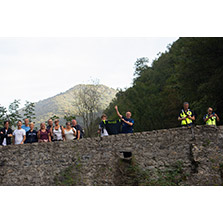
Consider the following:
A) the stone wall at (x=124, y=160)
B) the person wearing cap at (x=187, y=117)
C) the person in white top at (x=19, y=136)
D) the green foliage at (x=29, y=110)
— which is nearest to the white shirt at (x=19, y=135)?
the person in white top at (x=19, y=136)

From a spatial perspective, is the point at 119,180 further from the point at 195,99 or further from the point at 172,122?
the point at 172,122

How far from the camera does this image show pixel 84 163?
1188 cm

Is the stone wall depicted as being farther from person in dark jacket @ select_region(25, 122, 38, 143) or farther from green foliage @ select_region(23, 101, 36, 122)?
green foliage @ select_region(23, 101, 36, 122)

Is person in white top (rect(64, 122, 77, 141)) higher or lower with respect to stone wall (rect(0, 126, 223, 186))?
higher

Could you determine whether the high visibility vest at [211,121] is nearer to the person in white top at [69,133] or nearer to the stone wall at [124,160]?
the stone wall at [124,160]

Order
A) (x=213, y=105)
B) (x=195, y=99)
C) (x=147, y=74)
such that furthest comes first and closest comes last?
(x=147, y=74) < (x=195, y=99) < (x=213, y=105)

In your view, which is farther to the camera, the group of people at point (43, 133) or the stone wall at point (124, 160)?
the group of people at point (43, 133)

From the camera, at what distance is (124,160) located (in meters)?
11.6

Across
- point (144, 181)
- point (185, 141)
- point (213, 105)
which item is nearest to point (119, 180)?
point (144, 181)

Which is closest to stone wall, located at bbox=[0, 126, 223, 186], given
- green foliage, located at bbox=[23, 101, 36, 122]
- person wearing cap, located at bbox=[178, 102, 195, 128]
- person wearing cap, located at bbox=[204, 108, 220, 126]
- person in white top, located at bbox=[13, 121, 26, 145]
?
person in white top, located at bbox=[13, 121, 26, 145]

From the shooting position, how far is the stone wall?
36.6ft

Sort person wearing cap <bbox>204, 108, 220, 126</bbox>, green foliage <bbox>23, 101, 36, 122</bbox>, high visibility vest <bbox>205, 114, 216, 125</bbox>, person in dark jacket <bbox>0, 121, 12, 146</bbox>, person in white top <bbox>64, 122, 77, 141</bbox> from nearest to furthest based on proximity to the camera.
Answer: person wearing cap <bbox>204, 108, 220, 126</bbox>, high visibility vest <bbox>205, 114, 216, 125</bbox>, person in white top <bbox>64, 122, 77, 141</bbox>, person in dark jacket <bbox>0, 121, 12, 146</bbox>, green foliage <bbox>23, 101, 36, 122</bbox>

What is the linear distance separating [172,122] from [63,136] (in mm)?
24847

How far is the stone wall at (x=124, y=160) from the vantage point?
1115cm
